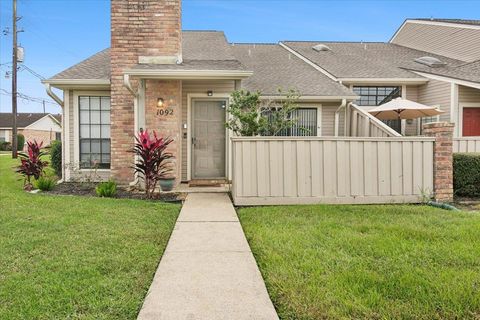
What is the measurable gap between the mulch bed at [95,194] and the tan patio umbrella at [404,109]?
6511mm

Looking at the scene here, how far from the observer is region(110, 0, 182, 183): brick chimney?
8.70 m

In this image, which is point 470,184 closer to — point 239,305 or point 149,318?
point 239,305

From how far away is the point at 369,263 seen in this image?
352cm

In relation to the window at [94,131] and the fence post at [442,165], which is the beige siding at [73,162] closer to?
the window at [94,131]

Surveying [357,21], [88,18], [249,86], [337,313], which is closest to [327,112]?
[249,86]

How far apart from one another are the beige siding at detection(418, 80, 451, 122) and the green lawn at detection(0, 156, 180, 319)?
9968 mm

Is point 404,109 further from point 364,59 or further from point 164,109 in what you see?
point 164,109

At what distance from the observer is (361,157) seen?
6.77 metres

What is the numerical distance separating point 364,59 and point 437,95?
3.55 metres

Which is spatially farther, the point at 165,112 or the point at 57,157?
the point at 57,157

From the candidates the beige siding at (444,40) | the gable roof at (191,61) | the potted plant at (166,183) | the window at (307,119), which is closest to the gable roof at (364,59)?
the beige siding at (444,40)

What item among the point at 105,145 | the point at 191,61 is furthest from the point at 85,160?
the point at 191,61

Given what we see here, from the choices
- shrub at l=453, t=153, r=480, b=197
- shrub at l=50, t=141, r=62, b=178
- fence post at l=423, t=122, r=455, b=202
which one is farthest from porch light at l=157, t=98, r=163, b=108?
shrub at l=453, t=153, r=480, b=197

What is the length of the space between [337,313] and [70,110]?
911cm
